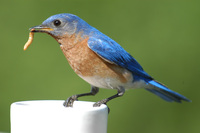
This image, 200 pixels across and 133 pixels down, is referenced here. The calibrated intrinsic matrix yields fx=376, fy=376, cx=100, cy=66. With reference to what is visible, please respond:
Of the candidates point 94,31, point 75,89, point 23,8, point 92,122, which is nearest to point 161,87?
point 94,31

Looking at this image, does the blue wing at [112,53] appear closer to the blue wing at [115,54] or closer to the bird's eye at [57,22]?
the blue wing at [115,54]

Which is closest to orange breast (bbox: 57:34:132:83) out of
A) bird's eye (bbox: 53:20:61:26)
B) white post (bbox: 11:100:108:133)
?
bird's eye (bbox: 53:20:61:26)

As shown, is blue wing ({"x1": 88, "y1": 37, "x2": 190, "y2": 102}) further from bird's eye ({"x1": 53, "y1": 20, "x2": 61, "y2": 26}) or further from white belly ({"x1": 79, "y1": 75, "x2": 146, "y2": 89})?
bird's eye ({"x1": 53, "y1": 20, "x2": 61, "y2": 26})

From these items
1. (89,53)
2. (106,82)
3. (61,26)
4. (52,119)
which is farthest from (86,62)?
(52,119)

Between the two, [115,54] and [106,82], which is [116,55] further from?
[106,82]

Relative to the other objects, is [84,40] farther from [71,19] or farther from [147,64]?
[147,64]

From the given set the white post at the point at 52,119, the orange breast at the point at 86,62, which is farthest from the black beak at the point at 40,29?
the white post at the point at 52,119
